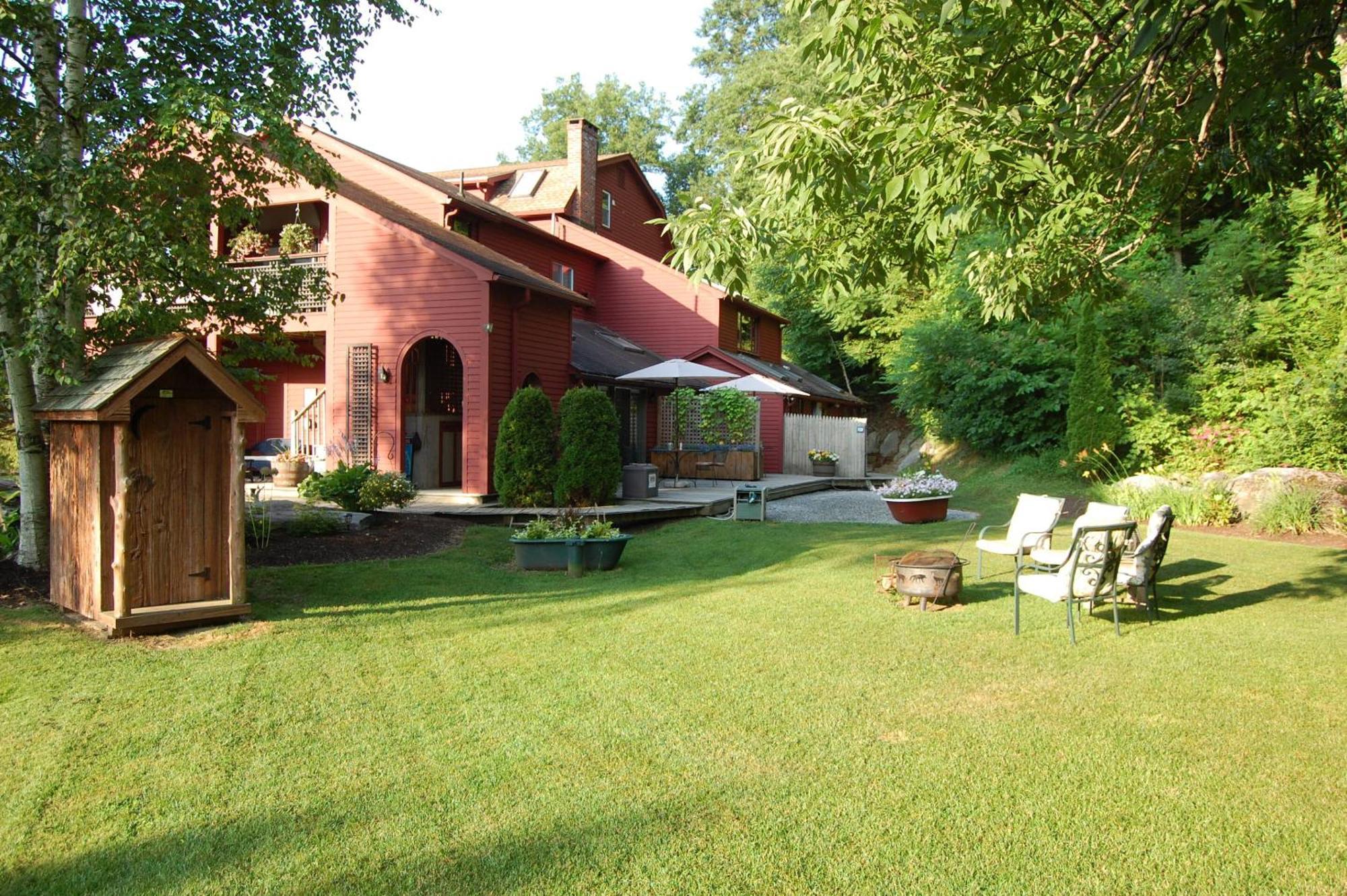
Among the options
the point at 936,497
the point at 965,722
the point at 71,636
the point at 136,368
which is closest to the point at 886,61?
the point at 965,722

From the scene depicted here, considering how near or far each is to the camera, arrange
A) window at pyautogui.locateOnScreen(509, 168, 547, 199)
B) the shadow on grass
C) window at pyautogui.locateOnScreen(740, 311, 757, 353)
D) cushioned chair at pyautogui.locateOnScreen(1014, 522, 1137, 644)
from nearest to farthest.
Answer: the shadow on grass
cushioned chair at pyautogui.locateOnScreen(1014, 522, 1137, 644)
window at pyautogui.locateOnScreen(509, 168, 547, 199)
window at pyautogui.locateOnScreen(740, 311, 757, 353)

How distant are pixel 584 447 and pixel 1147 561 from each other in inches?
329

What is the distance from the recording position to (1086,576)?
6711mm

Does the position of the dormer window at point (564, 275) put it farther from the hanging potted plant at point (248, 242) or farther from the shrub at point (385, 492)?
the shrub at point (385, 492)

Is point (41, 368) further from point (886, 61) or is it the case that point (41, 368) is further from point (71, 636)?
point (886, 61)

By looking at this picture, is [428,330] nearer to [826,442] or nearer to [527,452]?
[527,452]

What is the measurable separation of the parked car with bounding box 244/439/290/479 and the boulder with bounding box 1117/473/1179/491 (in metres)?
15.0

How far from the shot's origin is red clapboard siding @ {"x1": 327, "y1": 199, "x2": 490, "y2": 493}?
14844 mm

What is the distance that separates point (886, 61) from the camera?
19.6 feet

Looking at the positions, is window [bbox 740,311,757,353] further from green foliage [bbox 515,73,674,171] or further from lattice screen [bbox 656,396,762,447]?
green foliage [bbox 515,73,674,171]

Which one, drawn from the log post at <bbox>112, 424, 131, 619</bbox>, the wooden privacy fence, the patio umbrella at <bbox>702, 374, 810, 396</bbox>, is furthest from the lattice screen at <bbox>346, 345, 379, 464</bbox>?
the wooden privacy fence

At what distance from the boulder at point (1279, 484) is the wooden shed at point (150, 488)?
13433mm

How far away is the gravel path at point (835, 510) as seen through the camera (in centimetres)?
1507

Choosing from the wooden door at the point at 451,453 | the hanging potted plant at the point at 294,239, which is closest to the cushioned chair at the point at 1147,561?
the hanging potted plant at the point at 294,239
